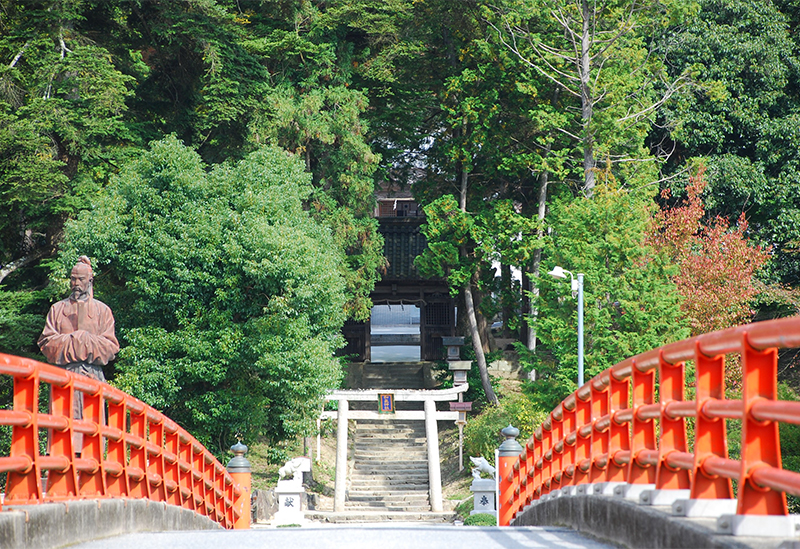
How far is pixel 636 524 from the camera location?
15.3 feet

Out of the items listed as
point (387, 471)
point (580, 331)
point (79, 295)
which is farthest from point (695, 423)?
point (387, 471)

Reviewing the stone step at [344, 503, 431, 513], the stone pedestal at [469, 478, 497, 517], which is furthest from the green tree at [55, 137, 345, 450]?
the stone step at [344, 503, 431, 513]

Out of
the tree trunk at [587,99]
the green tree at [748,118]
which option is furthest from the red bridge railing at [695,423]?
the green tree at [748,118]

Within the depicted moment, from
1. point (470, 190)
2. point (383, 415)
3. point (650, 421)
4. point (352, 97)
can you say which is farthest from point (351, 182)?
point (650, 421)

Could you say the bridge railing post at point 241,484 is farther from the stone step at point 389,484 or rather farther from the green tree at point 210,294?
the stone step at point 389,484

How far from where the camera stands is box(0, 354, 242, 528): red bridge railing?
Answer: 4.85m

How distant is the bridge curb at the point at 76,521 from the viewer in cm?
449

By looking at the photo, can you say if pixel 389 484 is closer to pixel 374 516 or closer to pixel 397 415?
pixel 397 415

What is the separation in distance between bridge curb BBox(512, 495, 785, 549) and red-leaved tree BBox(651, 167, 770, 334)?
1228cm

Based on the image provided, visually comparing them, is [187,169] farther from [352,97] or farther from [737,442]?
[737,442]

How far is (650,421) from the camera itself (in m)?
5.33

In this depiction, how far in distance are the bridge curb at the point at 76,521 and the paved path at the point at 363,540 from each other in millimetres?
120

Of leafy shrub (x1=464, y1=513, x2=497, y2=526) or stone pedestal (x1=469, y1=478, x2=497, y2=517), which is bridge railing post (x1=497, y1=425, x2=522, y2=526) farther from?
stone pedestal (x1=469, y1=478, x2=497, y2=517)

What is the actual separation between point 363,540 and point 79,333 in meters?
3.92
